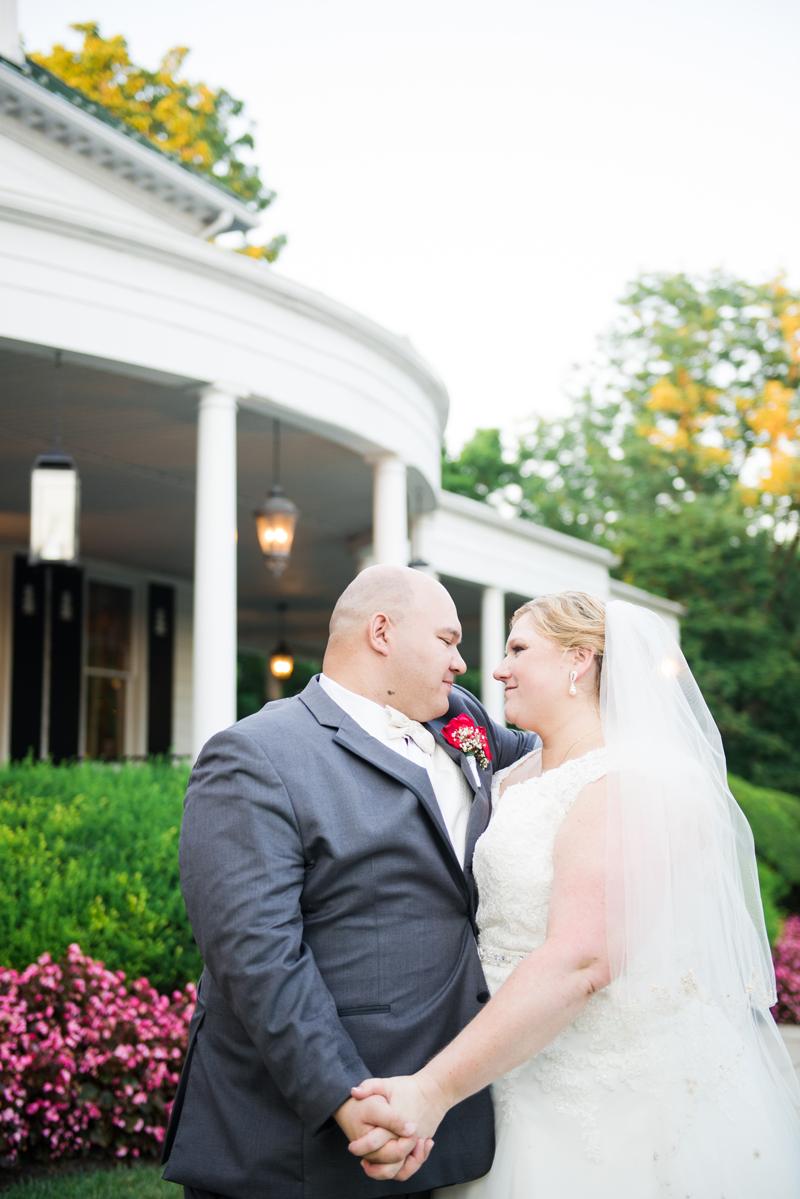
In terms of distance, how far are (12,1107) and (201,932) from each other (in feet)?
11.0

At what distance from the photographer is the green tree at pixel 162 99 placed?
23984 millimetres

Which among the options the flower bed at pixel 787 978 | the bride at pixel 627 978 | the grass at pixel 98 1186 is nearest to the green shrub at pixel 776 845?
the flower bed at pixel 787 978

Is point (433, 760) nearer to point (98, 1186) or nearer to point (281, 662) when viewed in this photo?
point (98, 1186)

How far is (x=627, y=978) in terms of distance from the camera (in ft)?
9.25

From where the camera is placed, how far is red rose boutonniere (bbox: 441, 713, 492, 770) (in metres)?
3.18

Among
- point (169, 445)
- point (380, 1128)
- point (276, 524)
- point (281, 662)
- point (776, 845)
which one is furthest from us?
point (281, 662)

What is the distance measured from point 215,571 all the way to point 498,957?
5.32 meters

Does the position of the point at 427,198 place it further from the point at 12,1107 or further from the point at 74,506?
the point at 12,1107

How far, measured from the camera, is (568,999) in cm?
257

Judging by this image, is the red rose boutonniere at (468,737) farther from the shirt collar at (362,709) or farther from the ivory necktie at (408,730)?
the shirt collar at (362,709)

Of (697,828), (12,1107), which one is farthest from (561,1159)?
(12,1107)

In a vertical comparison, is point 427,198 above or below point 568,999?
above

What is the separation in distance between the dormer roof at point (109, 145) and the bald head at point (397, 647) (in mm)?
9381

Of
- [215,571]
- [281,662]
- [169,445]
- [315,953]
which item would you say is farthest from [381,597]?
[281,662]
